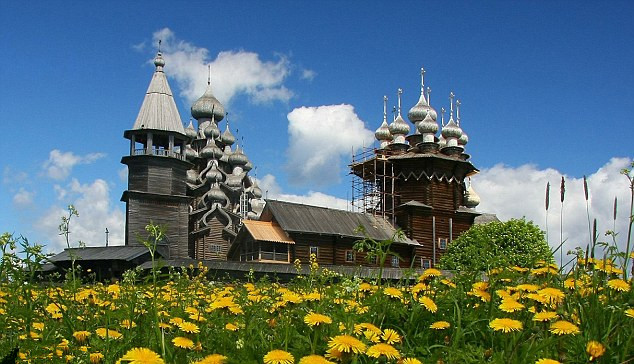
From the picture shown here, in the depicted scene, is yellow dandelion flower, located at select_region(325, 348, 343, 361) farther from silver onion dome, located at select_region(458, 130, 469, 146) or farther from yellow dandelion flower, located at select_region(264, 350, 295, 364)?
silver onion dome, located at select_region(458, 130, 469, 146)

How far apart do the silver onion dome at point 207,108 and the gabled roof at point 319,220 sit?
2759 cm

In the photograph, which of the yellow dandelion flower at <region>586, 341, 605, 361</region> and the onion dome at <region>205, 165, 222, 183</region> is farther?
the onion dome at <region>205, 165, 222, 183</region>

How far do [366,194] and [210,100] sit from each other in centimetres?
2573

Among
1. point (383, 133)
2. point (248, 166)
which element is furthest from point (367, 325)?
point (248, 166)

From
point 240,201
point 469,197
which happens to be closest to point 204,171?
point 240,201

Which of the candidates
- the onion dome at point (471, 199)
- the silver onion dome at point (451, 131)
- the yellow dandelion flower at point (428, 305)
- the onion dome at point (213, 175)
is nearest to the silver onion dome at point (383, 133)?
the silver onion dome at point (451, 131)

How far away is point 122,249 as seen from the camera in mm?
34406

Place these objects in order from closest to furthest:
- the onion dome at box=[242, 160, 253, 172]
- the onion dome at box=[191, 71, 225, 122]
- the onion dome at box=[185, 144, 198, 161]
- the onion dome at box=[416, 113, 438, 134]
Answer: the onion dome at box=[416, 113, 438, 134] → the onion dome at box=[185, 144, 198, 161] → the onion dome at box=[242, 160, 253, 172] → the onion dome at box=[191, 71, 225, 122]

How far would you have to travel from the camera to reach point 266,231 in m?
36.8

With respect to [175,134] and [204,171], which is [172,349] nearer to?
[175,134]

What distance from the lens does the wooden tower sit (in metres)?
42.4

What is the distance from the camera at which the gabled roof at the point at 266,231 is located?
1421 inches

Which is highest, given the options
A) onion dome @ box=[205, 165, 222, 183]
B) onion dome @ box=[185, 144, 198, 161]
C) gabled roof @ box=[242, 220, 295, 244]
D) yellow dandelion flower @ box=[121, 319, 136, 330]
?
onion dome @ box=[185, 144, 198, 161]

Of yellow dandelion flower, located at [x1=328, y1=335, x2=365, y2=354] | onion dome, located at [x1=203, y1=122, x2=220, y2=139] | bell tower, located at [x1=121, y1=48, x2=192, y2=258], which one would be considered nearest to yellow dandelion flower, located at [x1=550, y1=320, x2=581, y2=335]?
yellow dandelion flower, located at [x1=328, y1=335, x2=365, y2=354]
